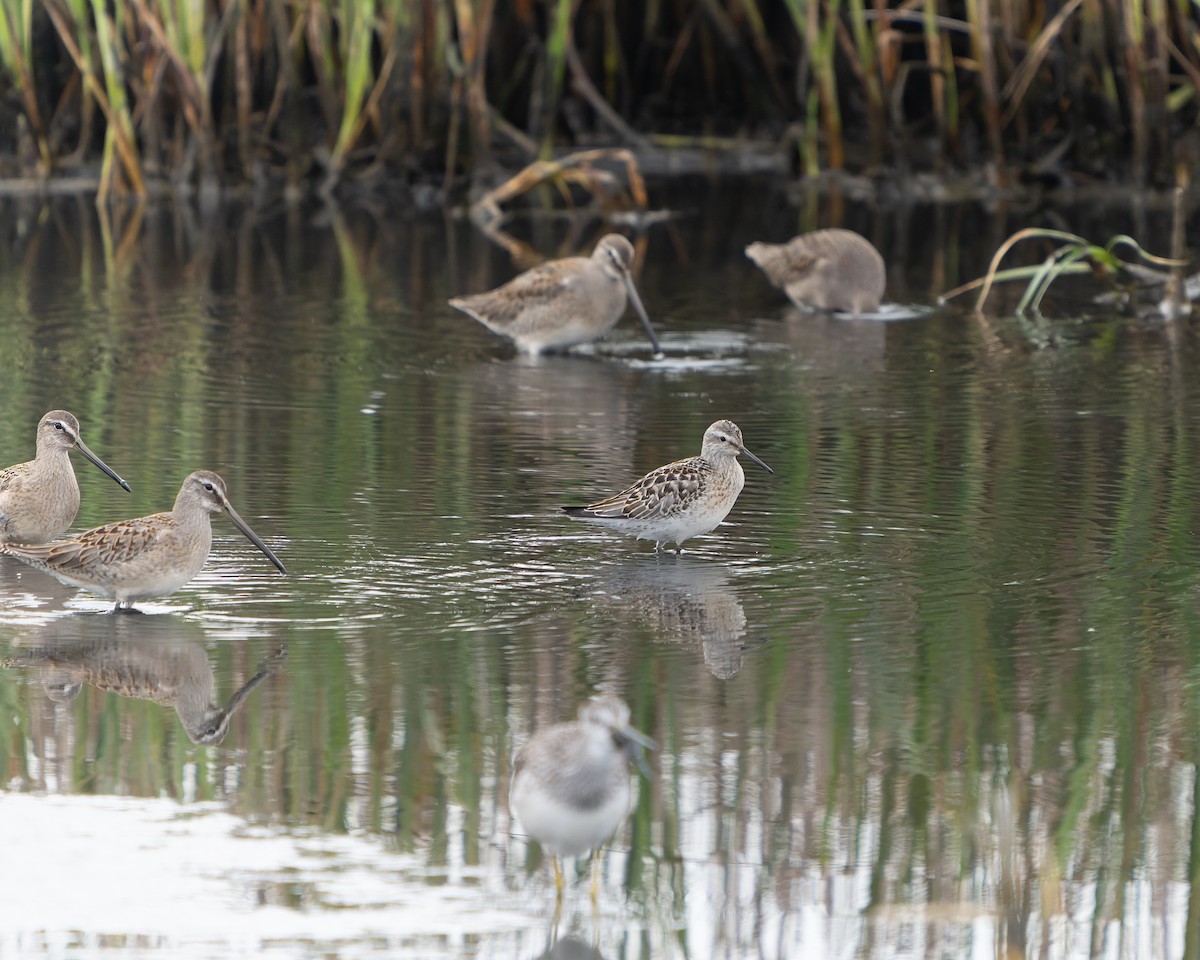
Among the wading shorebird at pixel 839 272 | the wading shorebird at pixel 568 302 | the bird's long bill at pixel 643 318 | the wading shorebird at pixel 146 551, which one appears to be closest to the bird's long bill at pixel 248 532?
the wading shorebird at pixel 146 551

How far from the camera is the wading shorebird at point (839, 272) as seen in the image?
13.5 m

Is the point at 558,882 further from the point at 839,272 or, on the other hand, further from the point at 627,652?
the point at 839,272

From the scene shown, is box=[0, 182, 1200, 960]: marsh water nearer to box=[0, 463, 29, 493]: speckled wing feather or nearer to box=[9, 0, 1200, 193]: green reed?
box=[0, 463, 29, 493]: speckled wing feather

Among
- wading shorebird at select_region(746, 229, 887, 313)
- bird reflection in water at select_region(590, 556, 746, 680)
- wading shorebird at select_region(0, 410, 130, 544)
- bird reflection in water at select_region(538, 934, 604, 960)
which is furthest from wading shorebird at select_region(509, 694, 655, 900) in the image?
wading shorebird at select_region(746, 229, 887, 313)

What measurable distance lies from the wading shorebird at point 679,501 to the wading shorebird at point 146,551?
4.33 feet

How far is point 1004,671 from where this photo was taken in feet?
21.1

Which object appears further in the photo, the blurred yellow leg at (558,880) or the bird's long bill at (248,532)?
the bird's long bill at (248,532)

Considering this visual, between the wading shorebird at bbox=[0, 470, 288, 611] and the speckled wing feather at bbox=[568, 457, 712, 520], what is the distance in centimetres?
132

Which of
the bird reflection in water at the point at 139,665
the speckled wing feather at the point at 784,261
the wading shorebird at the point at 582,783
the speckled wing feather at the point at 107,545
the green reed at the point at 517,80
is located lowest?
the bird reflection in water at the point at 139,665

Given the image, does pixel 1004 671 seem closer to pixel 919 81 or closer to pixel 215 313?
pixel 215 313

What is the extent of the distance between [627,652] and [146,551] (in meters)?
1.54

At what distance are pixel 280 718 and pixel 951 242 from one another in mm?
11535

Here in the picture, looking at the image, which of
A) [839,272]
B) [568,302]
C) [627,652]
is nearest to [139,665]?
[627,652]

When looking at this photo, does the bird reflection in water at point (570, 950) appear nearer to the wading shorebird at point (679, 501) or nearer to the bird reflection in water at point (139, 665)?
the bird reflection in water at point (139, 665)
